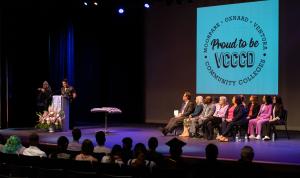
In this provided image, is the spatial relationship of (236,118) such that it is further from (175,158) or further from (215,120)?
(175,158)

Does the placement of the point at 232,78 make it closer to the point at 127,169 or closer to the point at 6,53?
the point at 6,53

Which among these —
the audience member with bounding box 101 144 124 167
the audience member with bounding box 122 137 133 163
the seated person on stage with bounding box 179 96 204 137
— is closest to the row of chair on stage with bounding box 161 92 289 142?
the seated person on stage with bounding box 179 96 204 137

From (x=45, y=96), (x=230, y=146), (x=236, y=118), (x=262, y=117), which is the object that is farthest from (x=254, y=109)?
(x=45, y=96)

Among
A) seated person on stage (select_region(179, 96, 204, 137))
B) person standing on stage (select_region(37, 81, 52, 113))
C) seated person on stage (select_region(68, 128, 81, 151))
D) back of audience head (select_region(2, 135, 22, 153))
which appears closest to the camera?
back of audience head (select_region(2, 135, 22, 153))

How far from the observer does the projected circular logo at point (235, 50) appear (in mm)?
11141

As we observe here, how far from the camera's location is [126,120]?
13578 mm

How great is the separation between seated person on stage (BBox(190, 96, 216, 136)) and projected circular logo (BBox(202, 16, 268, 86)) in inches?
88.9

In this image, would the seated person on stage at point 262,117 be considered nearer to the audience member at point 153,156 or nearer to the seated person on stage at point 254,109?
the seated person on stage at point 254,109

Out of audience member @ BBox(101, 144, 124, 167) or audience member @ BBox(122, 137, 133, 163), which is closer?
audience member @ BBox(101, 144, 124, 167)

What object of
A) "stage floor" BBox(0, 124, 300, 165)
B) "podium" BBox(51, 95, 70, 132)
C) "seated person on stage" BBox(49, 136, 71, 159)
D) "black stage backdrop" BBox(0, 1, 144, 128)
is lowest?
"stage floor" BBox(0, 124, 300, 165)

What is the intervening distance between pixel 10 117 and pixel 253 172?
8.79 meters

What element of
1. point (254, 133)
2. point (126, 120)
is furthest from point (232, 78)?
point (126, 120)

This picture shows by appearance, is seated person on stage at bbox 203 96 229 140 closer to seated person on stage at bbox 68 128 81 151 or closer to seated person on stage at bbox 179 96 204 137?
seated person on stage at bbox 179 96 204 137

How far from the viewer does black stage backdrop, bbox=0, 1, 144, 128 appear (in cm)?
1148
